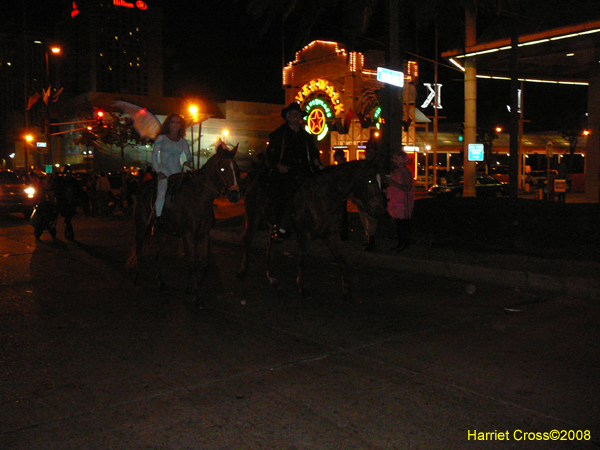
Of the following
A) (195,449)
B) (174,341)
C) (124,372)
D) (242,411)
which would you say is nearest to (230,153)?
(174,341)

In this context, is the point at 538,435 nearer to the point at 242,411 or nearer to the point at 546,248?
the point at 242,411

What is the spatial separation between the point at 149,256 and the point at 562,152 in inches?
2468

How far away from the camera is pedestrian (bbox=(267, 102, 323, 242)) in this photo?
838cm

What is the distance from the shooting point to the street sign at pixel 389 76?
12.0 m

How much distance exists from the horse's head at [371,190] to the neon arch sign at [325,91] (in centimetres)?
2937

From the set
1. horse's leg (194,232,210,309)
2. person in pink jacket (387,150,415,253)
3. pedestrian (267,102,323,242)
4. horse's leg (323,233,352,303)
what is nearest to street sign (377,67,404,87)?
person in pink jacket (387,150,415,253)

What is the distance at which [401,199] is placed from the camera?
36.8 feet

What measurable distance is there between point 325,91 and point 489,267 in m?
28.7

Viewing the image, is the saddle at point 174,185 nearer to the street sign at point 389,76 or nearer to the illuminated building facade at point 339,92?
the street sign at point 389,76

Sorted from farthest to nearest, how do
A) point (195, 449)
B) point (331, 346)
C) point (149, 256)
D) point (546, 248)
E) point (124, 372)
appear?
point (149, 256) < point (546, 248) < point (331, 346) < point (124, 372) < point (195, 449)

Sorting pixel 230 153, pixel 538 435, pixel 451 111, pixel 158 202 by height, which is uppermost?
pixel 451 111

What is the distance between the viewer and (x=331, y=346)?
5926 mm

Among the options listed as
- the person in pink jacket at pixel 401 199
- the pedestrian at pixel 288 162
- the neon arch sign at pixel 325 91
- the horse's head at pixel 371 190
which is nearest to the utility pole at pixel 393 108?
the person in pink jacket at pixel 401 199

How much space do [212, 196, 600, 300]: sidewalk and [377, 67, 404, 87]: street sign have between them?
3510mm
